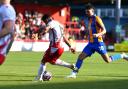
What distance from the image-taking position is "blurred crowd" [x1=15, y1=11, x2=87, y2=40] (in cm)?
3938

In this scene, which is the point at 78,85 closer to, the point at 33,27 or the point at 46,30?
the point at 46,30

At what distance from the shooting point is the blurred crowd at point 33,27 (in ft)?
129

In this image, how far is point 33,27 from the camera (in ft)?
134

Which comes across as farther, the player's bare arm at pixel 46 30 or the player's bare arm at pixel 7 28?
the player's bare arm at pixel 46 30

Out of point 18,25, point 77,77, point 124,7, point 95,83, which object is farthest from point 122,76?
point 124,7

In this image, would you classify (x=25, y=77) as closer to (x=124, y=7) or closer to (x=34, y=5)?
(x=34, y=5)

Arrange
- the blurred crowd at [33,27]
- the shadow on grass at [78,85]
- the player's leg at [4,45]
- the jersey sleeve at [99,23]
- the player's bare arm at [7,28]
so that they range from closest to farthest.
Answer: the player's bare arm at [7,28]
the player's leg at [4,45]
the shadow on grass at [78,85]
the jersey sleeve at [99,23]
the blurred crowd at [33,27]

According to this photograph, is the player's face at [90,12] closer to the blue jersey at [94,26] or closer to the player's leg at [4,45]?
the blue jersey at [94,26]

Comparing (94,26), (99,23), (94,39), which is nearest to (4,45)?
(99,23)

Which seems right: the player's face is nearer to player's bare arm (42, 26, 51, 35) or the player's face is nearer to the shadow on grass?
player's bare arm (42, 26, 51, 35)

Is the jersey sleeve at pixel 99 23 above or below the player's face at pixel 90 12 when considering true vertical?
below

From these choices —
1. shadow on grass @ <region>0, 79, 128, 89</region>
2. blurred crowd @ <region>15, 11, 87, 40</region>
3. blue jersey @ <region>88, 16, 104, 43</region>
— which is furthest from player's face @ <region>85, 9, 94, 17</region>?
blurred crowd @ <region>15, 11, 87, 40</region>

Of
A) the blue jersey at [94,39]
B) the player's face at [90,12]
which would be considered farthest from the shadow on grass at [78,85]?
the player's face at [90,12]

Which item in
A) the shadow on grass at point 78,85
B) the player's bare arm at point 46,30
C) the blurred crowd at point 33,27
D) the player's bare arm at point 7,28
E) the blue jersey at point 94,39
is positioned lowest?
the blurred crowd at point 33,27
